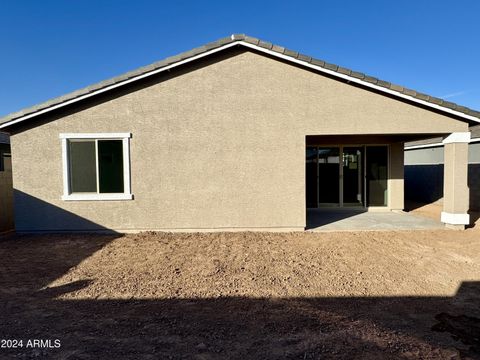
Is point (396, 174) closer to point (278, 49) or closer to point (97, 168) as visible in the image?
point (278, 49)

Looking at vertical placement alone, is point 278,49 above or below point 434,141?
above

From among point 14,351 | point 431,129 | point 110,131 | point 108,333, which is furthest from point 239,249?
point 431,129

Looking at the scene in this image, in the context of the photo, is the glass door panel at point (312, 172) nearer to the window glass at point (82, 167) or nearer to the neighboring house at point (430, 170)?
the neighboring house at point (430, 170)

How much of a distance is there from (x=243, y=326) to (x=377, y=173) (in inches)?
403

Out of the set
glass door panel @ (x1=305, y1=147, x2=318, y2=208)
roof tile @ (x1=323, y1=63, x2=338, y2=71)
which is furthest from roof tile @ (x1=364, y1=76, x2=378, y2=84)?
glass door panel @ (x1=305, y1=147, x2=318, y2=208)

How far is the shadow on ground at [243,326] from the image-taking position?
3141 millimetres

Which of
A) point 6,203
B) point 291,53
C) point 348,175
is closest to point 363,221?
point 348,175

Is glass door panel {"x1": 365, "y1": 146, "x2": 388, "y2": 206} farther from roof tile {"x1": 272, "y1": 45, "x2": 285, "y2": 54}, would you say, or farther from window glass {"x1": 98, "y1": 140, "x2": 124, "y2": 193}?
window glass {"x1": 98, "y1": 140, "x2": 124, "y2": 193}

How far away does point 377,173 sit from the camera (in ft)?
39.3

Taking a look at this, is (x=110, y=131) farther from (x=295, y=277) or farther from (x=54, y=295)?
(x=295, y=277)

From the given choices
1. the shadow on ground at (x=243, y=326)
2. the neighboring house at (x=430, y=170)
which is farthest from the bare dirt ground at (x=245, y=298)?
the neighboring house at (x=430, y=170)

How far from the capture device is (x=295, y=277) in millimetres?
5301

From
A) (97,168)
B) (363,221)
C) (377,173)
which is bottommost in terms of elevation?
(363,221)

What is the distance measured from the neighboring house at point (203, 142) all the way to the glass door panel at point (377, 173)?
335 centimetres
